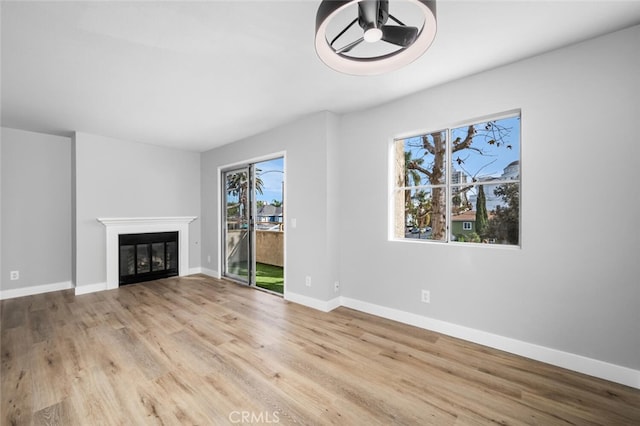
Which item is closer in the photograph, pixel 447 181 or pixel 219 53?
pixel 219 53

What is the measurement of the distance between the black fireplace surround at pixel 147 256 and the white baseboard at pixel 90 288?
257 millimetres

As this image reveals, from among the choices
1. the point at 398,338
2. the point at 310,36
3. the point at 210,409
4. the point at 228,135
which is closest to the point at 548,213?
the point at 398,338

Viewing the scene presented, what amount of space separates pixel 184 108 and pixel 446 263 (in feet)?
11.5

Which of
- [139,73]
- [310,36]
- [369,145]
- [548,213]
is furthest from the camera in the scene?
[369,145]

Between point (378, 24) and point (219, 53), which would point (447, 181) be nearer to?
point (378, 24)

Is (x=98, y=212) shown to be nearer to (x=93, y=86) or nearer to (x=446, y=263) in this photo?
Answer: (x=93, y=86)

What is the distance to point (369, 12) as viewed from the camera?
1.38 meters

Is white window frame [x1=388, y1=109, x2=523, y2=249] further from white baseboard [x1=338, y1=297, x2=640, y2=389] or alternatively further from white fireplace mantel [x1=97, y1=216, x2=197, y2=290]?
white fireplace mantel [x1=97, y1=216, x2=197, y2=290]

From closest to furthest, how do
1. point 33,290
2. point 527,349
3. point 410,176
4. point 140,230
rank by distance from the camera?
point 527,349, point 410,176, point 33,290, point 140,230

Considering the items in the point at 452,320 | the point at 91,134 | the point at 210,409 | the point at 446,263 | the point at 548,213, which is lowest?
the point at 210,409

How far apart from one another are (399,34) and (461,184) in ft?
5.76

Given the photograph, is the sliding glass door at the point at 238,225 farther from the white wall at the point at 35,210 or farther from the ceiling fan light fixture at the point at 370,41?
the ceiling fan light fixture at the point at 370,41

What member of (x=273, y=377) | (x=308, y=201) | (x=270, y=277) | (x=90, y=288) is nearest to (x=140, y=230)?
(x=90, y=288)

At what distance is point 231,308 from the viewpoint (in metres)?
3.58
